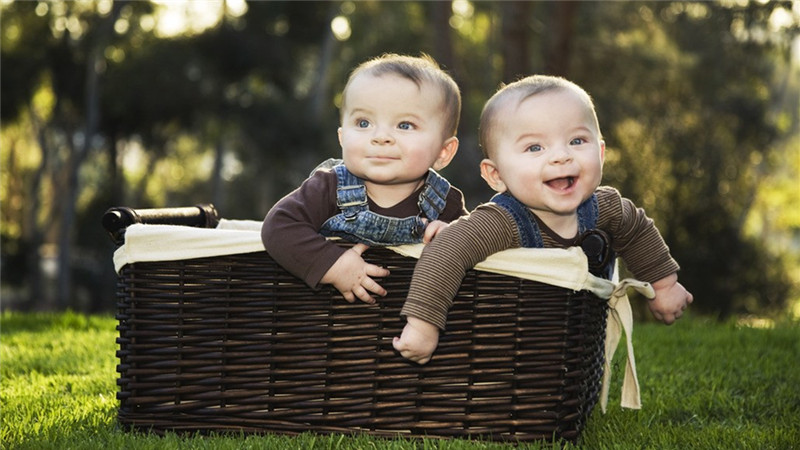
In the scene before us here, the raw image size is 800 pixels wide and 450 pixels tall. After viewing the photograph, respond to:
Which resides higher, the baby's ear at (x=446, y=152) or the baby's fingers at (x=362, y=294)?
the baby's ear at (x=446, y=152)

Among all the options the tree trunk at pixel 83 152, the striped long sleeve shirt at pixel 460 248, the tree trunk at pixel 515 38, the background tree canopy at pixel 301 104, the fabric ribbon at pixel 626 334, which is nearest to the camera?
the striped long sleeve shirt at pixel 460 248

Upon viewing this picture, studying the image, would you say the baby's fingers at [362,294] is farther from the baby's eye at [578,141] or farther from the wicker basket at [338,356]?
the baby's eye at [578,141]

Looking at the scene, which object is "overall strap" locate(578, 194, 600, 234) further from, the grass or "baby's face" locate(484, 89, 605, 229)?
the grass

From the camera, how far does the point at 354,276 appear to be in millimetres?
2432

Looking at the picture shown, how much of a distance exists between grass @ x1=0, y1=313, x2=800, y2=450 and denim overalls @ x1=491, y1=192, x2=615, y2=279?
55 cm

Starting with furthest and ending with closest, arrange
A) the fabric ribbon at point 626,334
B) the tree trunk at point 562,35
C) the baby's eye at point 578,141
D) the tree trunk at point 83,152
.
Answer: the tree trunk at point 83,152, the tree trunk at point 562,35, the fabric ribbon at point 626,334, the baby's eye at point 578,141

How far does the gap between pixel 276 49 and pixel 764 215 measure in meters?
19.0

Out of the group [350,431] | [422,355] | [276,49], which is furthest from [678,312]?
[276,49]

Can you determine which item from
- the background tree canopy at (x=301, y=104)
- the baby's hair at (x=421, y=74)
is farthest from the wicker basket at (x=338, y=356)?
the background tree canopy at (x=301, y=104)

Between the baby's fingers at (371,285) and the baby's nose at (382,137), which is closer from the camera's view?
the baby's fingers at (371,285)

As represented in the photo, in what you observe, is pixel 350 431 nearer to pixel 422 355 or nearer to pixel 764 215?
pixel 422 355

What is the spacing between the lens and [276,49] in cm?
1738

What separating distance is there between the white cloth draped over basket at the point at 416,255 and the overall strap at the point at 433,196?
0.35 meters

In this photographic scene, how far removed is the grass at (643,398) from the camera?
2.48 m
